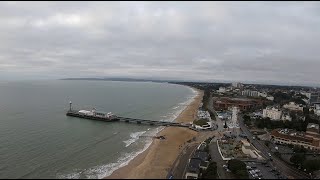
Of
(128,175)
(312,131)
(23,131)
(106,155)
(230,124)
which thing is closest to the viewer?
(128,175)

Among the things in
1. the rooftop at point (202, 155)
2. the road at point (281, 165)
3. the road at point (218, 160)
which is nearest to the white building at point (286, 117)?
the road at point (281, 165)

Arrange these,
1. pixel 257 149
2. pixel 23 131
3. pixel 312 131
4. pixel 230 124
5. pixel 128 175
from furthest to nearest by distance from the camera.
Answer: pixel 230 124 < pixel 312 131 < pixel 23 131 < pixel 257 149 < pixel 128 175

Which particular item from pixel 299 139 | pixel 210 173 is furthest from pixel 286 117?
pixel 210 173

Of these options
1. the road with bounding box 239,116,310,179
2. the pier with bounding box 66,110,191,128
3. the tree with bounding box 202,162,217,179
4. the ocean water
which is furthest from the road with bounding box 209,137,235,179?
the pier with bounding box 66,110,191,128

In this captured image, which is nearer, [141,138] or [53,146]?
[53,146]

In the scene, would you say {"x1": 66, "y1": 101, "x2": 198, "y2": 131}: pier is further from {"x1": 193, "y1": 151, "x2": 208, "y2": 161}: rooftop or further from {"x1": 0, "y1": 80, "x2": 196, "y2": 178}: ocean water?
{"x1": 193, "y1": 151, "x2": 208, "y2": 161}: rooftop

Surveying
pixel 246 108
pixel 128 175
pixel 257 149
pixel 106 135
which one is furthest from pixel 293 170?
pixel 246 108

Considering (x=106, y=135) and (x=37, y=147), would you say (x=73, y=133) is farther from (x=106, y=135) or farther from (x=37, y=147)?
(x=37, y=147)
